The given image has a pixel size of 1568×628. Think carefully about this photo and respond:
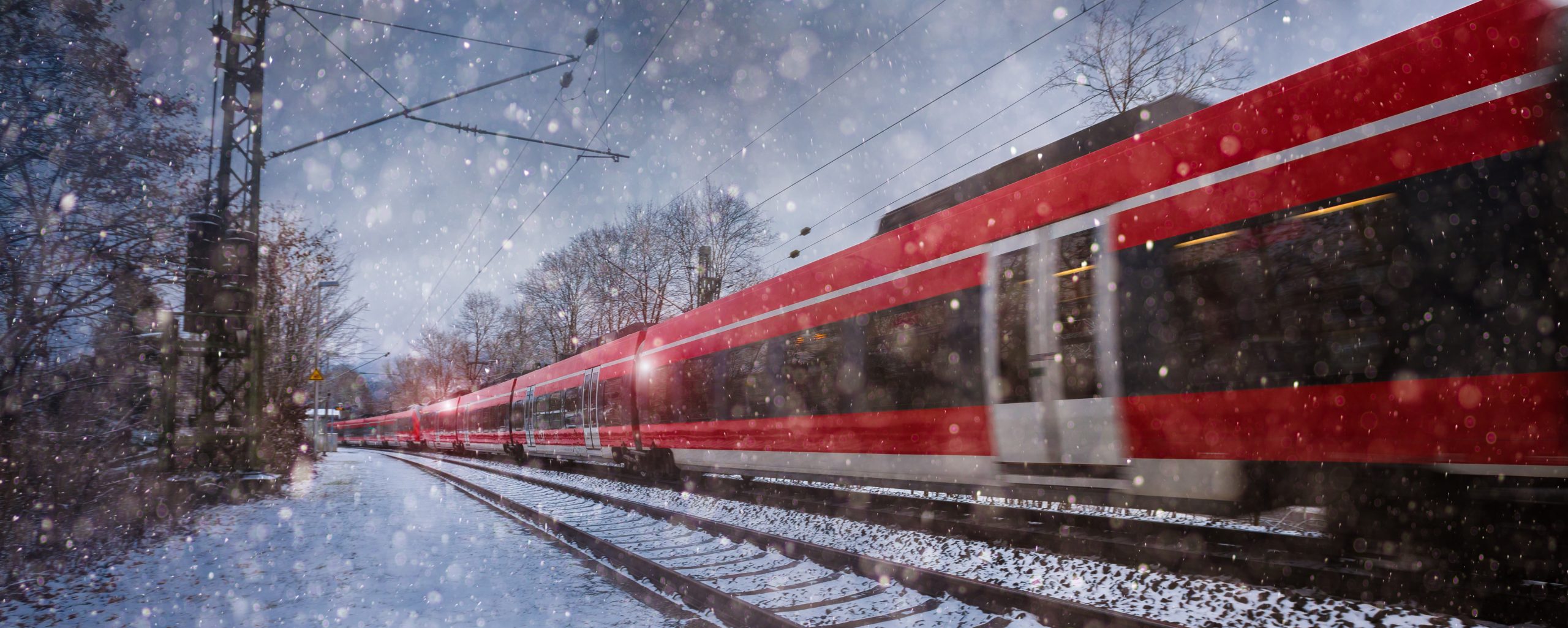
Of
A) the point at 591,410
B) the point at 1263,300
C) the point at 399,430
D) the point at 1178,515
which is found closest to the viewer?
the point at 1263,300

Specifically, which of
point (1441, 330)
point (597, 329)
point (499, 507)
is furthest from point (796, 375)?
point (597, 329)

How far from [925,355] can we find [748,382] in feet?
11.6

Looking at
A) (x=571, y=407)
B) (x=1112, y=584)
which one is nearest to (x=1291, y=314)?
(x=1112, y=584)

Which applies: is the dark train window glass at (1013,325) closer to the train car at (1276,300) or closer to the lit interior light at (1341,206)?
the train car at (1276,300)

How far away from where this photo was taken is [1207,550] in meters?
4.86

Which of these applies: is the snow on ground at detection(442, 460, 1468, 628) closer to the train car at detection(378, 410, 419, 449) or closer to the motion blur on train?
the motion blur on train

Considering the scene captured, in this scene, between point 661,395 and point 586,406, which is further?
point 586,406

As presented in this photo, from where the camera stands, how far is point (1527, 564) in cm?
367

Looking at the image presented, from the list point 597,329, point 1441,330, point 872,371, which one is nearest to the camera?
point 1441,330

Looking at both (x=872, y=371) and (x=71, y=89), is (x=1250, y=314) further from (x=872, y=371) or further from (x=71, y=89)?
(x=71, y=89)

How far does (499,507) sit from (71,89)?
656cm

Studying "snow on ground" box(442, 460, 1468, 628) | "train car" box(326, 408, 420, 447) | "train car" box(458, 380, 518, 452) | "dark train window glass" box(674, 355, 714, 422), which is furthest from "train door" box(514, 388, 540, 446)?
"train car" box(326, 408, 420, 447)

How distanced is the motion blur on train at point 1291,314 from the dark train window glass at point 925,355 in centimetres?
3

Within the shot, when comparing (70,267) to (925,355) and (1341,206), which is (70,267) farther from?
(1341,206)
